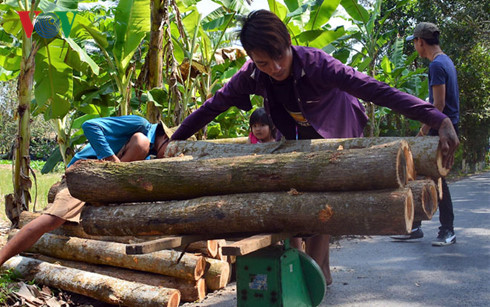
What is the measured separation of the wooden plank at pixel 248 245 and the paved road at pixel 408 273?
1580 millimetres

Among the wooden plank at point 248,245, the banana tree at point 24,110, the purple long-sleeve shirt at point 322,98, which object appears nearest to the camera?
the wooden plank at point 248,245

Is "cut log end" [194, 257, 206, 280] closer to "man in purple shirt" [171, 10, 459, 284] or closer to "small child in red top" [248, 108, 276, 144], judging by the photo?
"man in purple shirt" [171, 10, 459, 284]

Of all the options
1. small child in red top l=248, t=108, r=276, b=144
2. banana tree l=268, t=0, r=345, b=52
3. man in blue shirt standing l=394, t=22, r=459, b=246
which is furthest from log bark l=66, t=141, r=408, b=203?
banana tree l=268, t=0, r=345, b=52

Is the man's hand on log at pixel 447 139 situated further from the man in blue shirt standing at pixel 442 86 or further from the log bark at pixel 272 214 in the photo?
the man in blue shirt standing at pixel 442 86

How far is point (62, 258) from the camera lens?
195 inches

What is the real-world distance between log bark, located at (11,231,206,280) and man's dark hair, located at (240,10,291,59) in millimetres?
2103

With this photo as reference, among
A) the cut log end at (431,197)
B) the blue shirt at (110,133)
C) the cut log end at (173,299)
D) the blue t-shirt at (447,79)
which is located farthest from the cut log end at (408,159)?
the blue t-shirt at (447,79)

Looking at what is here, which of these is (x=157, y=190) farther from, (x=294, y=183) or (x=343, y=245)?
(x=343, y=245)

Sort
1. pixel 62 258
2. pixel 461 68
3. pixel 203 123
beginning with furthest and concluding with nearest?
1. pixel 461 68
2. pixel 62 258
3. pixel 203 123

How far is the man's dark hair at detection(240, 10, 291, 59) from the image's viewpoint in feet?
9.62

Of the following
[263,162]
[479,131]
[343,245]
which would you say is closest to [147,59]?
[343,245]

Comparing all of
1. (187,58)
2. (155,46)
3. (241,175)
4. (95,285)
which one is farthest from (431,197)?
(187,58)

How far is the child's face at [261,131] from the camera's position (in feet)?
16.9

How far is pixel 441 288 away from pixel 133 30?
4.65 meters
